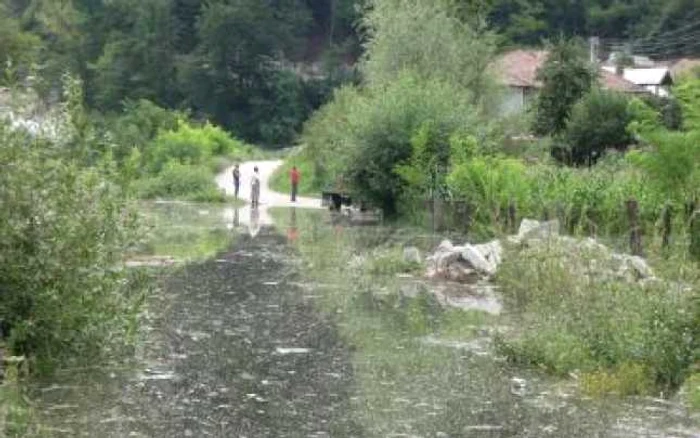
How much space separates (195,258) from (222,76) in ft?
263

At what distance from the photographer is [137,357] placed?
15984mm

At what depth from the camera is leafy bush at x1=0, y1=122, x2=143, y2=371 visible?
42.7 ft

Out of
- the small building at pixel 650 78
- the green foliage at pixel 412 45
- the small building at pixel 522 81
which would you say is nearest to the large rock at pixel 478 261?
the green foliage at pixel 412 45

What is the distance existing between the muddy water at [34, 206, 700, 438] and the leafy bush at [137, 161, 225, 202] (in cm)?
3471

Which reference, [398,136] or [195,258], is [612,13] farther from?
[195,258]

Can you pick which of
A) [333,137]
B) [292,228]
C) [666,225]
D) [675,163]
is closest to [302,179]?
[333,137]

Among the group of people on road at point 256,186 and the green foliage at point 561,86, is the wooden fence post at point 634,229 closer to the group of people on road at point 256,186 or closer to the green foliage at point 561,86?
the green foliage at point 561,86

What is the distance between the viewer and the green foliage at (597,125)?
45.2 metres

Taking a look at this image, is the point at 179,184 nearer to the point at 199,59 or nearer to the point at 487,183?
the point at 487,183

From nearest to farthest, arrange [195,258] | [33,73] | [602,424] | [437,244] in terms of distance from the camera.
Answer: [602,424], [33,73], [195,258], [437,244]

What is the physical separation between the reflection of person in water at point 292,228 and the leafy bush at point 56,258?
2061 cm

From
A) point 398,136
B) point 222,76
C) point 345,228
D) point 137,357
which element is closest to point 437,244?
point 345,228

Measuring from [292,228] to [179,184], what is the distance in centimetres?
2209

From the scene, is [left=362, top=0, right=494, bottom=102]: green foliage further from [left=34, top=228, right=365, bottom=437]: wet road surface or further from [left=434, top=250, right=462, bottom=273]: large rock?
[left=34, top=228, right=365, bottom=437]: wet road surface
